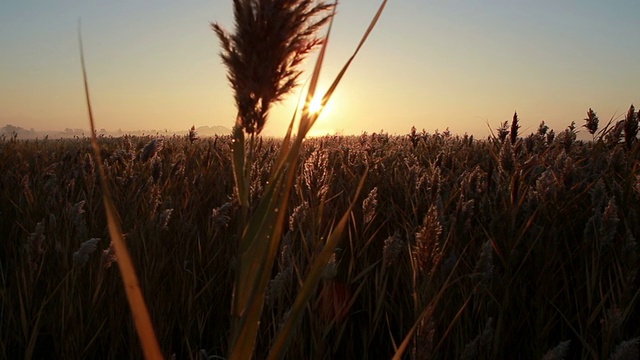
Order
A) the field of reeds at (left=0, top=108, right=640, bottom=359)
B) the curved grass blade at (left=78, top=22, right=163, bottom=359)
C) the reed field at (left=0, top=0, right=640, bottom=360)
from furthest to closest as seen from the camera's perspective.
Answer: the field of reeds at (left=0, top=108, right=640, bottom=359)
the reed field at (left=0, top=0, right=640, bottom=360)
the curved grass blade at (left=78, top=22, right=163, bottom=359)

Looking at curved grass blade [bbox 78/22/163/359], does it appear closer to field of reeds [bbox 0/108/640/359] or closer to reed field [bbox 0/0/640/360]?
reed field [bbox 0/0/640/360]

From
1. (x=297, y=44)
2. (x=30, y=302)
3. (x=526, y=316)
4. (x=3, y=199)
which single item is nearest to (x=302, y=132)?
(x=297, y=44)

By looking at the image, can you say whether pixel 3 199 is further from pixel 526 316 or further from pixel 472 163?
pixel 472 163

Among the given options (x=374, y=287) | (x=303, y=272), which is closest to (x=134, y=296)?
(x=303, y=272)

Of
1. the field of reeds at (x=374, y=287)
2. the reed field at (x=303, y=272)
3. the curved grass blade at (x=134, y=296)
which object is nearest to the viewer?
the curved grass blade at (x=134, y=296)

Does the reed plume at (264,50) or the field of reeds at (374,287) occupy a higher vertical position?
the reed plume at (264,50)

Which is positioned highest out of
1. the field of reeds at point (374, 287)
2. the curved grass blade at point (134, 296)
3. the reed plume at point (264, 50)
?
the reed plume at point (264, 50)

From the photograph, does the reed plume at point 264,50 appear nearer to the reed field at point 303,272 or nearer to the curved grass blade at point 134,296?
the reed field at point 303,272

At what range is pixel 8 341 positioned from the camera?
2.09 meters

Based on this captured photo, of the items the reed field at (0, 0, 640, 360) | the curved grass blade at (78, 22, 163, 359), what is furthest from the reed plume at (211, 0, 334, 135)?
the curved grass blade at (78, 22, 163, 359)

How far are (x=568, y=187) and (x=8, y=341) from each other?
3.23 metres

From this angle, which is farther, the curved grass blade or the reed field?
the reed field

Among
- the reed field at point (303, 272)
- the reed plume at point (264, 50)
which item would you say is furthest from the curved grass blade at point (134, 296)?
the reed plume at point (264, 50)

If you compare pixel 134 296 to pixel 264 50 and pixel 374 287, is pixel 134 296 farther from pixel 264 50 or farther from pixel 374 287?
pixel 374 287
